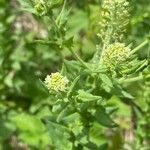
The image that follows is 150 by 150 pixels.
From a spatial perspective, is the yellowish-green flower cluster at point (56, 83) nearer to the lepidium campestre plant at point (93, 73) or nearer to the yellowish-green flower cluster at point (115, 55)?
the lepidium campestre plant at point (93, 73)

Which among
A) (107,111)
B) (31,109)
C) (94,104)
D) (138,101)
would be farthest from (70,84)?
(31,109)

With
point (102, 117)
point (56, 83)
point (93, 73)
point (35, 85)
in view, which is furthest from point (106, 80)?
point (35, 85)

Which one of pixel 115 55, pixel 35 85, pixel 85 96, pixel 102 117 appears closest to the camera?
pixel 115 55

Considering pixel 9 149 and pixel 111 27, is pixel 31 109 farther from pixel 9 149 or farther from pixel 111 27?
pixel 111 27

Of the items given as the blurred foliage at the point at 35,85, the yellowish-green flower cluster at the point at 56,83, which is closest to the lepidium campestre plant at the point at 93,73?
the yellowish-green flower cluster at the point at 56,83

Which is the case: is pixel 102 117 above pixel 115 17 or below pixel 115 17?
below

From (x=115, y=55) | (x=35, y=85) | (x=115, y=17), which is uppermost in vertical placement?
(x=115, y=17)

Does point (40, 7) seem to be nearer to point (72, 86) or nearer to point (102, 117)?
point (72, 86)
